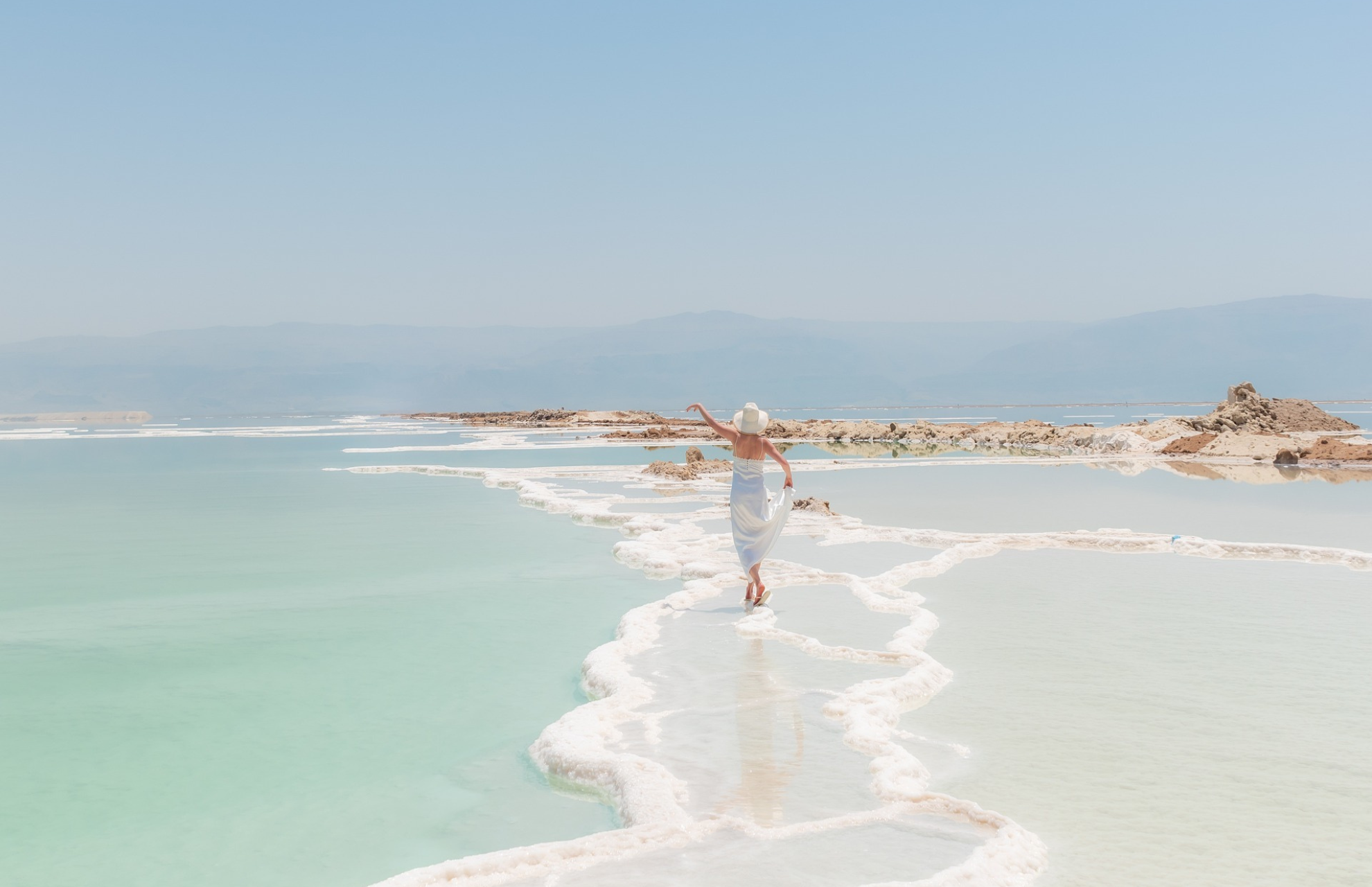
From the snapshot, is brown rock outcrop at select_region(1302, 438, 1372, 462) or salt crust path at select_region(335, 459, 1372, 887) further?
brown rock outcrop at select_region(1302, 438, 1372, 462)

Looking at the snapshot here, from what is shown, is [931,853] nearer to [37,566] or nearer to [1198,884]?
[1198,884]

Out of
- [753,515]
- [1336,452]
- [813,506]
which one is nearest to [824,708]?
[753,515]

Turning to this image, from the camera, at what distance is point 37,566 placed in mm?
11133

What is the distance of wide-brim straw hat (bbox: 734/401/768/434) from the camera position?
27.9 feet

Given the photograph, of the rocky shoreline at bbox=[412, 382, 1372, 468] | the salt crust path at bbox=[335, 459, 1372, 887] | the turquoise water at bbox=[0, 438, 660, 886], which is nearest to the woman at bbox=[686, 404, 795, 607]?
the salt crust path at bbox=[335, 459, 1372, 887]

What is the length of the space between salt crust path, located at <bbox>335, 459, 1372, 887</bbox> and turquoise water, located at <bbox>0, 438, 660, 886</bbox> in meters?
0.26

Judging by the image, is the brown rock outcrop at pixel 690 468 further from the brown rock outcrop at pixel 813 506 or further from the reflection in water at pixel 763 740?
the reflection in water at pixel 763 740

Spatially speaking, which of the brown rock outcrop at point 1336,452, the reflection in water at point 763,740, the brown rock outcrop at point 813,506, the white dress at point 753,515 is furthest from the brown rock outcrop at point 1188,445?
the reflection in water at point 763,740

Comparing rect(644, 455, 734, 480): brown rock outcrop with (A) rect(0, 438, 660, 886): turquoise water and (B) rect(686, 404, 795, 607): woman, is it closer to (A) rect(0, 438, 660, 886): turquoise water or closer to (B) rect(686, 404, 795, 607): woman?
(A) rect(0, 438, 660, 886): turquoise water

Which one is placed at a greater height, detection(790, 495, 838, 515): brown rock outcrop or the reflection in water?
detection(790, 495, 838, 515): brown rock outcrop

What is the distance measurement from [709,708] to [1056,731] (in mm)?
1961

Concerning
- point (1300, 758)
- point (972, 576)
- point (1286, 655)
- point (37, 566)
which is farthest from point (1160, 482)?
point (37, 566)

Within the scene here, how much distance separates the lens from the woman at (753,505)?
859 cm

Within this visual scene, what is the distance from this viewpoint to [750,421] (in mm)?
8555
